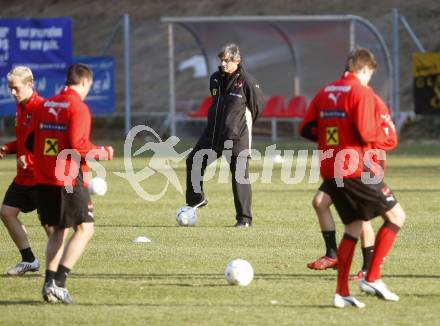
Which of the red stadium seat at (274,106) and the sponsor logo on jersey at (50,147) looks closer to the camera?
the sponsor logo on jersey at (50,147)

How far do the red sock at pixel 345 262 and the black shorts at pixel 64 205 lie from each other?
1.98 m

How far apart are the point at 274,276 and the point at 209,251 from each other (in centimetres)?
176

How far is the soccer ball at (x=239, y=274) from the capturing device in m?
10.4

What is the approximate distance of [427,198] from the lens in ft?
59.1

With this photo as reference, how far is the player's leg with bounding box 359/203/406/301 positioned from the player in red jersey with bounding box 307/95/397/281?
0.44m

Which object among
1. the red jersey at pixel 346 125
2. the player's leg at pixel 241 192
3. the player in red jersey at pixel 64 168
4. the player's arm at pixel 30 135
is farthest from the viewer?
the player's leg at pixel 241 192

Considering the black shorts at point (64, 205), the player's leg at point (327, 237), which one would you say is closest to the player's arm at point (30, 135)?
the black shorts at point (64, 205)

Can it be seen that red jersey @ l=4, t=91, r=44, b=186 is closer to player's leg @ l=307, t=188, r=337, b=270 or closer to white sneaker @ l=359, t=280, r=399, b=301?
player's leg @ l=307, t=188, r=337, b=270

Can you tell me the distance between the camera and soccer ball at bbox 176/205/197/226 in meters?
15.1

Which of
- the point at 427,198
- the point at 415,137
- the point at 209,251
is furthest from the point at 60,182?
the point at 415,137

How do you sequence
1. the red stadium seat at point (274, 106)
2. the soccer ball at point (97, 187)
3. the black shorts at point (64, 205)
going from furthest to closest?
the red stadium seat at point (274, 106), the soccer ball at point (97, 187), the black shorts at point (64, 205)

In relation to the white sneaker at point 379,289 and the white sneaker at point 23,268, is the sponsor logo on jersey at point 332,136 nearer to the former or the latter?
the white sneaker at point 379,289

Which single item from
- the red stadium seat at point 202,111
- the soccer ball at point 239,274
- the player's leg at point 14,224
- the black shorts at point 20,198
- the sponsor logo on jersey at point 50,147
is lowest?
the red stadium seat at point 202,111

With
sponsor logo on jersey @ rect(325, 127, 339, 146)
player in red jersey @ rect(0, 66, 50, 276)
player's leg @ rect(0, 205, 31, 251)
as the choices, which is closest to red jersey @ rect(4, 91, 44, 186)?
player in red jersey @ rect(0, 66, 50, 276)
